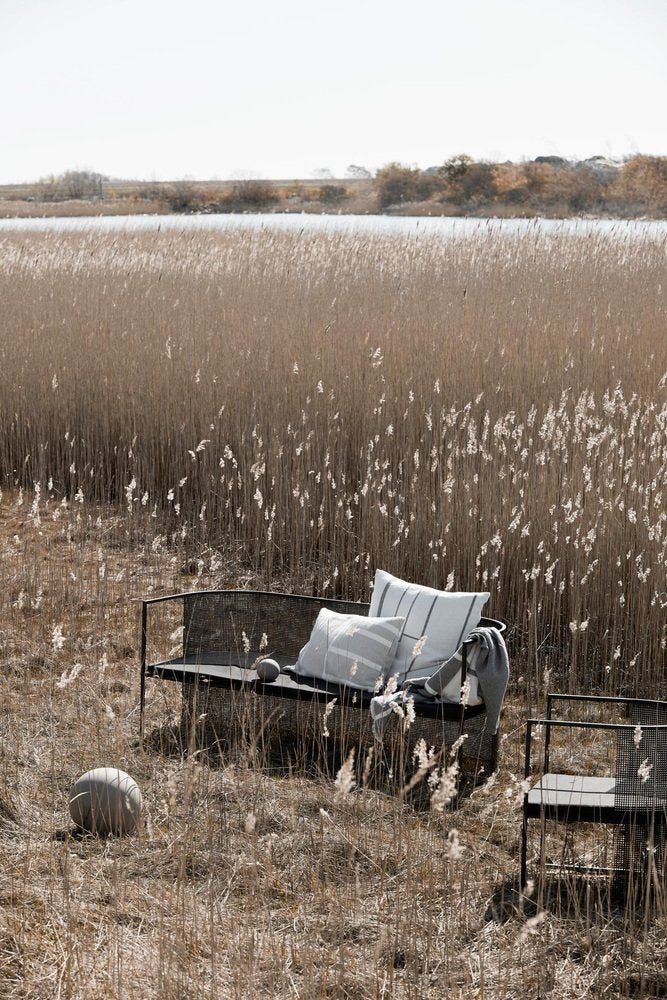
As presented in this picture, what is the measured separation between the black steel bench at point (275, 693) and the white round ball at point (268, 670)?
3 cm

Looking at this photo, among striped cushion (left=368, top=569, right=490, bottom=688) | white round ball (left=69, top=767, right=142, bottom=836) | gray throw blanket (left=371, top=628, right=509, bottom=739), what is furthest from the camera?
striped cushion (left=368, top=569, right=490, bottom=688)

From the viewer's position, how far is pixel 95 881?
2592 millimetres

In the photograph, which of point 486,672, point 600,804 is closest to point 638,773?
point 600,804

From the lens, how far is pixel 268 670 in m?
3.43

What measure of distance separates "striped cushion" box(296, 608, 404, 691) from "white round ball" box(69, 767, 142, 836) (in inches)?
30.6

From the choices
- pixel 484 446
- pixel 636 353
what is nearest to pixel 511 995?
pixel 484 446

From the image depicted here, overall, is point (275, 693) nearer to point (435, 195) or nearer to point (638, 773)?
point (638, 773)

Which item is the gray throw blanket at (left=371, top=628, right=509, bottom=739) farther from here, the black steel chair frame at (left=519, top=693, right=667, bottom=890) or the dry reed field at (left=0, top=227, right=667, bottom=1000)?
the black steel chair frame at (left=519, top=693, right=667, bottom=890)

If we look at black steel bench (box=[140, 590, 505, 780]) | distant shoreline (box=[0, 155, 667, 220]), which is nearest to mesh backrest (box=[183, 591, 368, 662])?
black steel bench (box=[140, 590, 505, 780])

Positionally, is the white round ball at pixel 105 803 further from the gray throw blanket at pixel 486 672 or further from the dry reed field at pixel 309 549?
the gray throw blanket at pixel 486 672

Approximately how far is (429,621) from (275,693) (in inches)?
20.9

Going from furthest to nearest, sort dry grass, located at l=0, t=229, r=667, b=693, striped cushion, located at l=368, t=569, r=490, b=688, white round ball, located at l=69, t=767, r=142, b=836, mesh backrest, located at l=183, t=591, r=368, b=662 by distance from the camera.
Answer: dry grass, located at l=0, t=229, r=667, b=693
mesh backrest, located at l=183, t=591, r=368, b=662
striped cushion, located at l=368, t=569, r=490, b=688
white round ball, located at l=69, t=767, r=142, b=836

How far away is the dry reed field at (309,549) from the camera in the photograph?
2.32m

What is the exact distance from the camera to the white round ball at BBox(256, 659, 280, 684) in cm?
342
